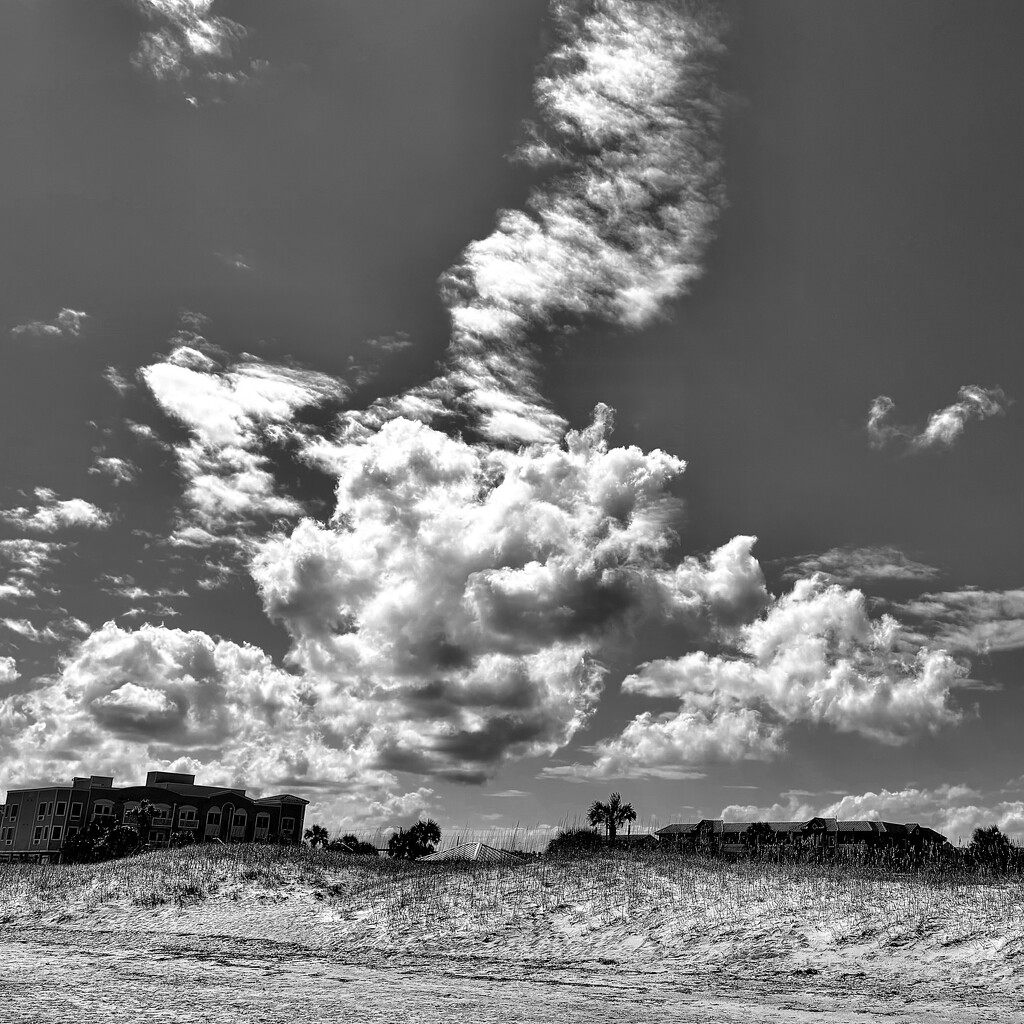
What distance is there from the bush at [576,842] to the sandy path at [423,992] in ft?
59.0

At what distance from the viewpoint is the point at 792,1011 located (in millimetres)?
17719

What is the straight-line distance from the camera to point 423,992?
61.9 ft

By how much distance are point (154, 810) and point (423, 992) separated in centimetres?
12961

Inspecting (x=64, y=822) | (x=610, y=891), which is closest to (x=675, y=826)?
(x=64, y=822)

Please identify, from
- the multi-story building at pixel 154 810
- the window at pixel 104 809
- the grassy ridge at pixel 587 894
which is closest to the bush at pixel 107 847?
the grassy ridge at pixel 587 894

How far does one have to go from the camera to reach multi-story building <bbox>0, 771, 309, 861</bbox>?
139625mm

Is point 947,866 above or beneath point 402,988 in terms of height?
above

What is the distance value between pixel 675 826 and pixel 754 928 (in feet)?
466

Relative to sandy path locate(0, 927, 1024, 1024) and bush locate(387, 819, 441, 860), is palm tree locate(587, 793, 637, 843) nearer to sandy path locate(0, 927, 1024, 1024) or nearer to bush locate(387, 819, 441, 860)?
bush locate(387, 819, 441, 860)

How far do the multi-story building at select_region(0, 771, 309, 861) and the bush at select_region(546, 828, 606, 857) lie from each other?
98.8 meters

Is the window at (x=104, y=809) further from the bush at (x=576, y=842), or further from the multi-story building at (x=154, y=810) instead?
the bush at (x=576, y=842)

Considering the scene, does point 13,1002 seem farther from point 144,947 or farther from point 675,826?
point 675,826

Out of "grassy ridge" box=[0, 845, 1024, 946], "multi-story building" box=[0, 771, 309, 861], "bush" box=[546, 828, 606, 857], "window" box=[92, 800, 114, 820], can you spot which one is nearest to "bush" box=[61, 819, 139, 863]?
"grassy ridge" box=[0, 845, 1024, 946]

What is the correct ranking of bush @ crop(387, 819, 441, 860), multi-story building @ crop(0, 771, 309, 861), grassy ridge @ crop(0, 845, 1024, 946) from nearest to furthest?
grassy ridge @ crop(0, 845, 1024, 946) → bush @ crop(387, 819, 441, 860) → multi-story building @ crop(0, 771, 309, 861)
